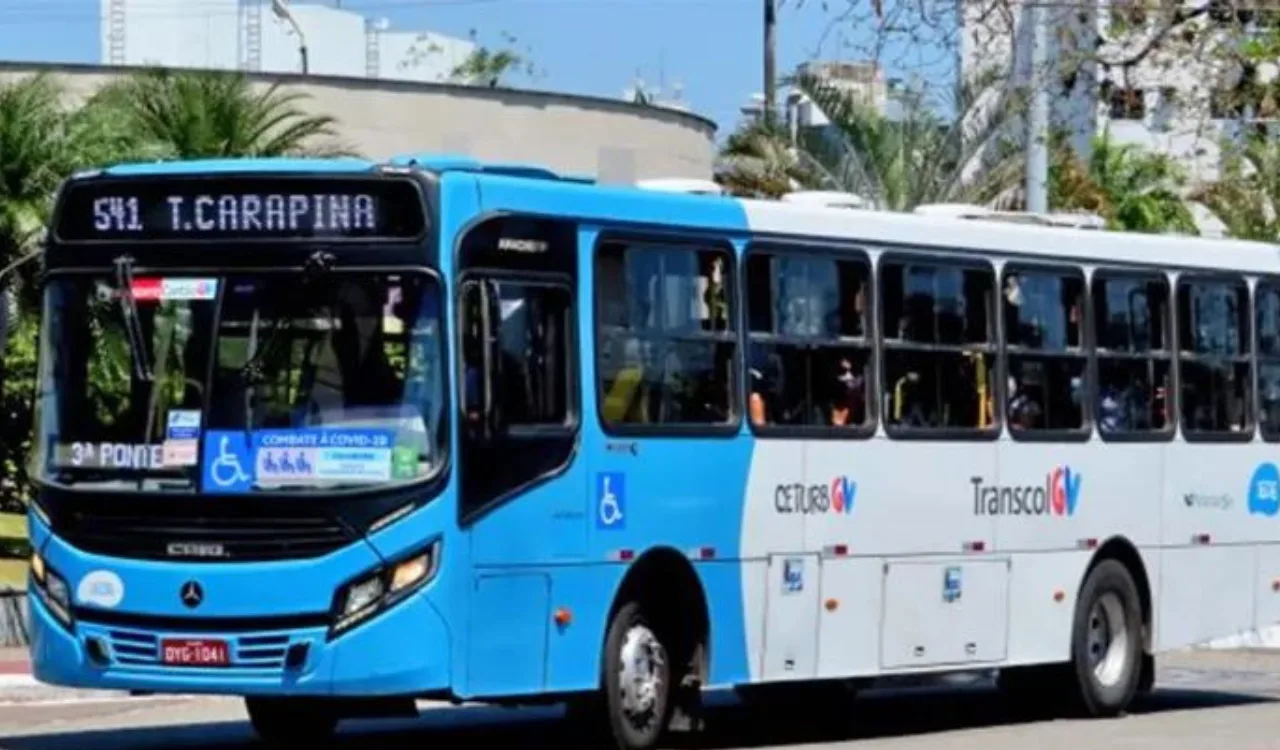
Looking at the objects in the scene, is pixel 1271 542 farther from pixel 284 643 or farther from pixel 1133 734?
pixel 284 643

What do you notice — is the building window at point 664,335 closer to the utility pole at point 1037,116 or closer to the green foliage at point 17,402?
the utility pole at point 1037,116

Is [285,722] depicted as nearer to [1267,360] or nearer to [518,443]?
[518,443]

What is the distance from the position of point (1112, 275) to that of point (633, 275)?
546 centimetres

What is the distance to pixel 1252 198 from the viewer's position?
169 ft

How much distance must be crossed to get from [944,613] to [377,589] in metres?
5.35

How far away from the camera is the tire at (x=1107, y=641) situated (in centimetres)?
2108

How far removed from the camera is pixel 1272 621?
2328cm

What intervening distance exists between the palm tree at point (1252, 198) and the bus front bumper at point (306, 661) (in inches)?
1354

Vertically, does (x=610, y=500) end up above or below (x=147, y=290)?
below

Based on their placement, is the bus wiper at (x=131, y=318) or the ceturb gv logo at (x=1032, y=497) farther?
the ceturb gv logo at (x=1032, y=497)

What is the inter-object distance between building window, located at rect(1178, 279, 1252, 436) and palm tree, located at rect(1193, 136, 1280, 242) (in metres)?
25.8

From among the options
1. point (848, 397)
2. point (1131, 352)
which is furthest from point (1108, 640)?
point (848, 397)

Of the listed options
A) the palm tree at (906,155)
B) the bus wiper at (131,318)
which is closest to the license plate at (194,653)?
the bus wiper at (131,318)

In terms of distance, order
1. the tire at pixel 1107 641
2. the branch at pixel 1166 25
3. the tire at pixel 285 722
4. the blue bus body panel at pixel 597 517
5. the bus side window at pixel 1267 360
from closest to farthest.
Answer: the blue bus body panel at pixel 597 517
the tire at pixel 285 722
the branch at pixel 1166 25
the tire at pixel 1107 641
the bus side window at pixel 1267 360
